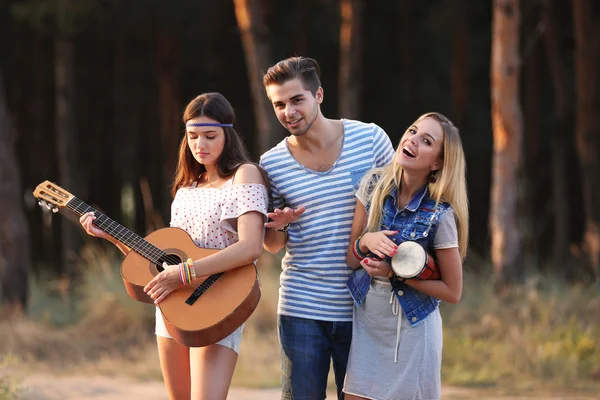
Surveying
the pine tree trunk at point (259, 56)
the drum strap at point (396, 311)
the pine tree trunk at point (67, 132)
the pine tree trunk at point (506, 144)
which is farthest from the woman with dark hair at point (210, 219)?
the pine tree trunk at point (67, 132)

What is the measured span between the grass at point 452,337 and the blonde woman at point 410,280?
3189 millimetres

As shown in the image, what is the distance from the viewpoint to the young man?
3799 mm

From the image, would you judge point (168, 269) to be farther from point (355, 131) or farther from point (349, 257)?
point (355, 131)

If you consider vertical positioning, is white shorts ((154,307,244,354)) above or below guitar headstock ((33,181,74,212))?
below

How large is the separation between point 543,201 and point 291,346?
17.8 meters

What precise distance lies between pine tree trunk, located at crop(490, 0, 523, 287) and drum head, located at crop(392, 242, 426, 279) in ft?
20.1

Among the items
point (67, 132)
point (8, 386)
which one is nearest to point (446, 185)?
point (8, 386)

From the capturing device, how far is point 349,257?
3.74 metres

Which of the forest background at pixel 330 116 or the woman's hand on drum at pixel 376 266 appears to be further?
the forest background at pixel 330 116

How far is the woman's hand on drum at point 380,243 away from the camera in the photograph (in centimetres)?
342

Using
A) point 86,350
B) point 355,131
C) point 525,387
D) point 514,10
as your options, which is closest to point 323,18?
point 514,10

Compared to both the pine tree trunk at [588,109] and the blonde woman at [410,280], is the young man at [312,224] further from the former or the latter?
the pine tree trunk at [588,109]

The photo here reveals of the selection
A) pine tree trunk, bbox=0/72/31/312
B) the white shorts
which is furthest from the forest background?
the white shorts

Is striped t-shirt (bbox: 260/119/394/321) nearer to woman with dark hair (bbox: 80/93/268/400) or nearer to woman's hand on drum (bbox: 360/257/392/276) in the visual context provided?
woman with dark hair (bbox: 80/93/268/400)
